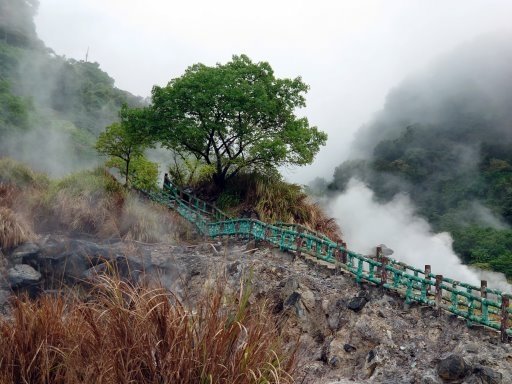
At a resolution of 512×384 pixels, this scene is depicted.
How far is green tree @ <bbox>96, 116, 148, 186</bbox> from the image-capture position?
2058 cm

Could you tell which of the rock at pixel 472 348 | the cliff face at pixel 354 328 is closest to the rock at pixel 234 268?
the cliff face at pixel 354 328

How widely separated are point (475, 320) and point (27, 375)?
7.17 m

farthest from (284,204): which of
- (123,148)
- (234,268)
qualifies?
(123,148)

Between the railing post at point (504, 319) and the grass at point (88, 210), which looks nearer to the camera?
the railing post at point (504, 319)

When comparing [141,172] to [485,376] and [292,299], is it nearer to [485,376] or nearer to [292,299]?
[292,299]

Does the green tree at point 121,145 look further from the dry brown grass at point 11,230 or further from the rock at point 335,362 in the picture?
the rock at point 335,362

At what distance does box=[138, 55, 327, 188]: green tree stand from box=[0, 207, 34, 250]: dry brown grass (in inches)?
272

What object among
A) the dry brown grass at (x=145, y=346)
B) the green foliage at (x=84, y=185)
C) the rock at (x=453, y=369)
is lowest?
the rock at (x=453, y=369)

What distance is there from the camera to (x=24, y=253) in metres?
13.3

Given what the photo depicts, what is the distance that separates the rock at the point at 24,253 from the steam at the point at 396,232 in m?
28.1

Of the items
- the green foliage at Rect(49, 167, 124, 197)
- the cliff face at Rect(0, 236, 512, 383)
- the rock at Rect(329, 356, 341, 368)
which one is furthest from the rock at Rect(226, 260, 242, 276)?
the green foliage at Rect(49, 167, 124, 197)

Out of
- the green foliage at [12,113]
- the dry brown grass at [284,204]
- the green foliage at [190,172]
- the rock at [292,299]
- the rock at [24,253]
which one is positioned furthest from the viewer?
the green foliage at [12,113]

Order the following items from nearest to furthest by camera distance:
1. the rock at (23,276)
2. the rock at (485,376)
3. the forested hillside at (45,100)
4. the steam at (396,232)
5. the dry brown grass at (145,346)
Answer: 1. the dry brown grass at (145,346)
2. the rock at (485,376)
3. the rock at (23,276)
4. the forested hillside at (45,100)
5. the steam at (396,232)

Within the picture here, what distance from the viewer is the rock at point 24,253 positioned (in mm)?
13086
